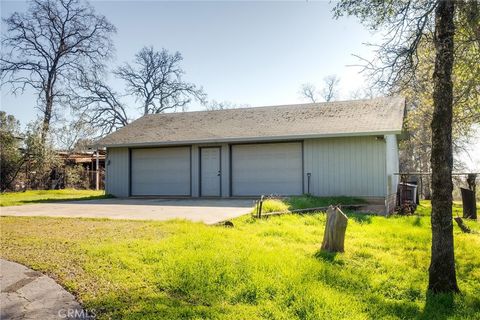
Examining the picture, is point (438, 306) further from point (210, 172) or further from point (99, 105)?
point (99, 105)

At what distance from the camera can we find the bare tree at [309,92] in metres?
36.9

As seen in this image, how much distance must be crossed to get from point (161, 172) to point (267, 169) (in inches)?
180

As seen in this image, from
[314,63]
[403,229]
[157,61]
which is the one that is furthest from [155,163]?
[157,61]

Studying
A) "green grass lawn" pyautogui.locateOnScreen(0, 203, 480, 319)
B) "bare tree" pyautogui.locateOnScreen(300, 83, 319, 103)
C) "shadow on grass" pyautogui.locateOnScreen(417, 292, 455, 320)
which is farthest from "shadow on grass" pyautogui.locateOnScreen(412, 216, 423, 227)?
"bare tree" pyautogui.locateOnScreen(300, 83, 319, 103)

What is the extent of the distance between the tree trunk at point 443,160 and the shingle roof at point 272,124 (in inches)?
290

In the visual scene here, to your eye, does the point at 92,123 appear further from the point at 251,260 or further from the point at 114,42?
the point at 251,260

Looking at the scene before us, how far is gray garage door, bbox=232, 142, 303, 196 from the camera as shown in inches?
525

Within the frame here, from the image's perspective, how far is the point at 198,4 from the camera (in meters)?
11.4

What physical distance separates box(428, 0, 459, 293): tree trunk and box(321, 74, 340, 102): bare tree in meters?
31.9

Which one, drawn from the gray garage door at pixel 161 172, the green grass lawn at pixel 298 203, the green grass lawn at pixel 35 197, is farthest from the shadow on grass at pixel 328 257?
the green grass lawn at pixel 35 197

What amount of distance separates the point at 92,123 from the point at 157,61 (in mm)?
8031

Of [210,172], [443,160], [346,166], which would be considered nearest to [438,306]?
[443,160]

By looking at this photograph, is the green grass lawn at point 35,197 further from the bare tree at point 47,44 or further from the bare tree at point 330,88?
the bare tree at point 330,88

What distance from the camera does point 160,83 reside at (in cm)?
3234
